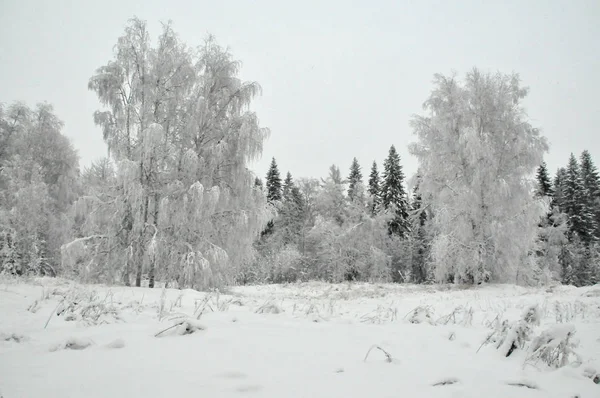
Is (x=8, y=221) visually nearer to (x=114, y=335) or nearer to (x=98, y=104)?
(x=98, y=104)

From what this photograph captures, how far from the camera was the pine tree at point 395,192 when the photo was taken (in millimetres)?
34656

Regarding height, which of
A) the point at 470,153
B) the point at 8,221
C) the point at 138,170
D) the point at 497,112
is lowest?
the point at 8,221

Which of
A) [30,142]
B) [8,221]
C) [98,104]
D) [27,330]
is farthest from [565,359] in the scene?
[30,142]

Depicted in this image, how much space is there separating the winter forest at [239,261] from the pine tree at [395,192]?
7.33 m

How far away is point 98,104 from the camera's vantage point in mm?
12273

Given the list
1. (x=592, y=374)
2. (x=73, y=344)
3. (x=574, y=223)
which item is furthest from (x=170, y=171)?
(x=574, y=223)

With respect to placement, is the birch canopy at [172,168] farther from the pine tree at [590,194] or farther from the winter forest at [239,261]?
the pine tree at [590,194]

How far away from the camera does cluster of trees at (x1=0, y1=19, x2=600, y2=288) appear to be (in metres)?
11.1

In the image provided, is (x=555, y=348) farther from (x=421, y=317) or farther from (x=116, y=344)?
(x=116, y=344)

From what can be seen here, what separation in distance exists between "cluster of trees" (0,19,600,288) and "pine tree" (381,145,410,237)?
17.9 meters

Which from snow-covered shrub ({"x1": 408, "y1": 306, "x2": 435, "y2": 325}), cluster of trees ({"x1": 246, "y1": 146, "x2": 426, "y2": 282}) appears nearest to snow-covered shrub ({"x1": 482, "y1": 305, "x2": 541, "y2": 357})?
snow-covered shrub ({"x1": 408, "y1": 306, "x2": 435, "y2": 325})

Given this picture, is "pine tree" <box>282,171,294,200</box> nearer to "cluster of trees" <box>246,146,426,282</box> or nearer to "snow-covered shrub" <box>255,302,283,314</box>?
"cluster of trees" <box>246,146,426,282</box>

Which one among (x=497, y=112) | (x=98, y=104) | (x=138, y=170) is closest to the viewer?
(x=138, y=170)

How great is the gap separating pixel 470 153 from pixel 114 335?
597 inches
